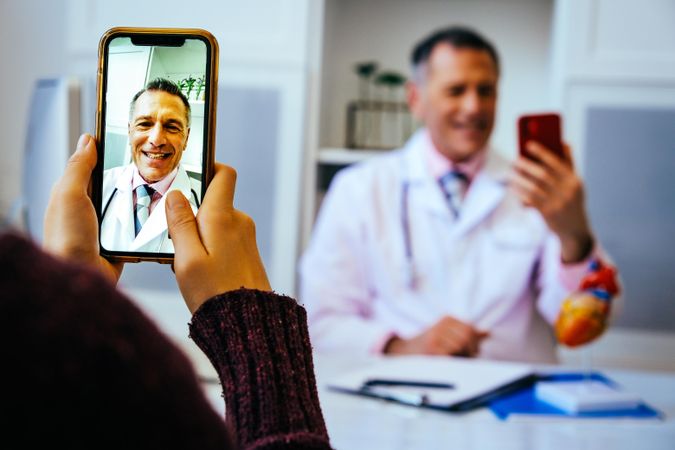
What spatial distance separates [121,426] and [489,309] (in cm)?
136

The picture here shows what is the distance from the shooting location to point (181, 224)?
1.00ft

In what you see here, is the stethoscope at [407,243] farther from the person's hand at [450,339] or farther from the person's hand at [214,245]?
the person's hand at [214,245]

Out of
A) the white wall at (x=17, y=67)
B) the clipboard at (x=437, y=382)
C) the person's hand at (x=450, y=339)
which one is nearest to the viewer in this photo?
the clipboard at (x=437, y=382)

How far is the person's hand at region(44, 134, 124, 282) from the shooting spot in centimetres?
31

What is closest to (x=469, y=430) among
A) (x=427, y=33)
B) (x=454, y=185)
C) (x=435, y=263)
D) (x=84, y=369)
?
(x=84, y=369)

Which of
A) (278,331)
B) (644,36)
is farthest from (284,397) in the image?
(644,36)

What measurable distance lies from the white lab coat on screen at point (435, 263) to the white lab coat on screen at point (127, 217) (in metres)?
1.07

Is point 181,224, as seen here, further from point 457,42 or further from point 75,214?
point 457,42

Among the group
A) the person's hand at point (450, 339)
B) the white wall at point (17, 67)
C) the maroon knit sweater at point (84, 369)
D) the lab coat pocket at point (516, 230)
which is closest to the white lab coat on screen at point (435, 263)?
the lab coat pocket at point (516, 230)

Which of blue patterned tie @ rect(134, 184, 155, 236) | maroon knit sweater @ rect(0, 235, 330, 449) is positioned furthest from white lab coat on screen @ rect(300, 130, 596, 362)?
maroon knit sweater @ rect(0, 235, 330, 449)

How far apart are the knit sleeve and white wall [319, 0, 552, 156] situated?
178 centimetres

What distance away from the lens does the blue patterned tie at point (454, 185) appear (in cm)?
157

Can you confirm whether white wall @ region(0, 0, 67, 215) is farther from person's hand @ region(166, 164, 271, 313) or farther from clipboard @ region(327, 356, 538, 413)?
person's hand @ region(166, 164, 271, 313)

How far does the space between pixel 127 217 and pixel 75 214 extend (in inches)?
0.8
